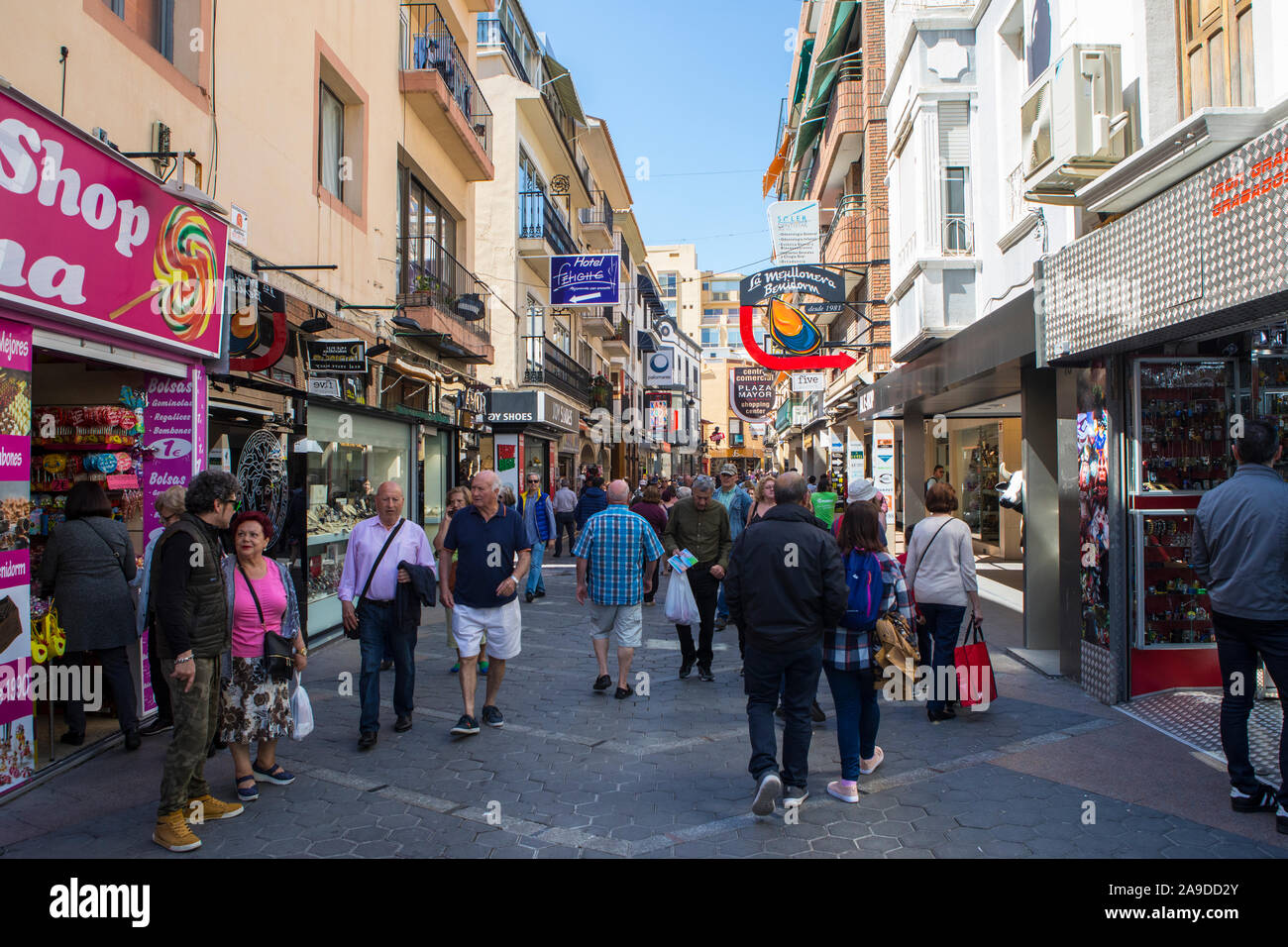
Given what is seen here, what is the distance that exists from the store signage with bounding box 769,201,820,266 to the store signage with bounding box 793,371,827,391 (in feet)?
8.54

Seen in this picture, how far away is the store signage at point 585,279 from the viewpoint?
1936cm

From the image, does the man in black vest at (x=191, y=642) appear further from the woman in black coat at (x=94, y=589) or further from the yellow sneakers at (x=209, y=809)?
the woman in black coat at (x=94, y=589)

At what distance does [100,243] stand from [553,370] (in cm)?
1888

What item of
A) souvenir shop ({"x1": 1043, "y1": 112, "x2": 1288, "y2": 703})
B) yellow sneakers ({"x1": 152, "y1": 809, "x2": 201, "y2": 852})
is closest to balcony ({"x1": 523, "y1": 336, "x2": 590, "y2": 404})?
souvenir shop ({"x1": 1043, "y1": 112, "x2": 1288, "y2": 703})

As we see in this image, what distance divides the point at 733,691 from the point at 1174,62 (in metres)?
6.02

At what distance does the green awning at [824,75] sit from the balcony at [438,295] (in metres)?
10.0

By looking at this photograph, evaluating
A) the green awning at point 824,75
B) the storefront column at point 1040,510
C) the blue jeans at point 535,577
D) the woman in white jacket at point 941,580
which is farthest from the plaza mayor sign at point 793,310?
the woman in white jacket at point 941,580

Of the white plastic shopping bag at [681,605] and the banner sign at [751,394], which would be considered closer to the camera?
the white plastic shopping bag at [681,605]

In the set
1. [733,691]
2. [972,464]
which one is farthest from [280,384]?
[972,464]

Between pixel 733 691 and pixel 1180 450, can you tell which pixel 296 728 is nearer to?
pixel 733 691

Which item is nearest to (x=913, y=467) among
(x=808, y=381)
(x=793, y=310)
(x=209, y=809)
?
(x=793, y=310)

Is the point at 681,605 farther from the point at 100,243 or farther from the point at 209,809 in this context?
the point at 100,243

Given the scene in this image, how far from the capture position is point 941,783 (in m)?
5.12

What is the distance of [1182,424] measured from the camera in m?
6.71
